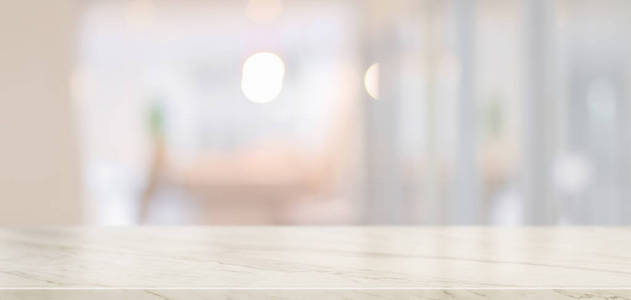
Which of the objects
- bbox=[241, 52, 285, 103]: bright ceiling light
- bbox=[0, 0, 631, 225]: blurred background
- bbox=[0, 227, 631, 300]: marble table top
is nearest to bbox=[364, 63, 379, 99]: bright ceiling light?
bbox=[0, 0, 631, 225]: blurred background

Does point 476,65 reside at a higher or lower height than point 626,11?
lower

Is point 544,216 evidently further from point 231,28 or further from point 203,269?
point 231,28

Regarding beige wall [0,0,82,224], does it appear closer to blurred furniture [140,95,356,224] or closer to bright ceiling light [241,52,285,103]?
blurred furniture [140,95,356,224]

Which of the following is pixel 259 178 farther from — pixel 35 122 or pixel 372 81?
pixel 35 122

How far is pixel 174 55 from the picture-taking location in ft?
23.3

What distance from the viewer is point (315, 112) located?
711 cm

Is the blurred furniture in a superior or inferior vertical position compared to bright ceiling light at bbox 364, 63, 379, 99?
inferior

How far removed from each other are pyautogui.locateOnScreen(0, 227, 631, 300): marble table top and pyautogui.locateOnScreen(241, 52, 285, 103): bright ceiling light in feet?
20.0

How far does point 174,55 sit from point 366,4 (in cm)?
194

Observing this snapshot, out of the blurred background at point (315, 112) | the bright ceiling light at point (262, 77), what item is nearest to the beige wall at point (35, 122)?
the blurred background at point (315, 112)

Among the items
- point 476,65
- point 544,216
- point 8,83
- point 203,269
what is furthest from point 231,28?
point 203,269

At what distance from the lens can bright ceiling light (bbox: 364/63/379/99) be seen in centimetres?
599

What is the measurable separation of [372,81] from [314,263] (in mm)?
5684

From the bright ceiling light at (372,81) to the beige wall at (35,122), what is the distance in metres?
2.40
